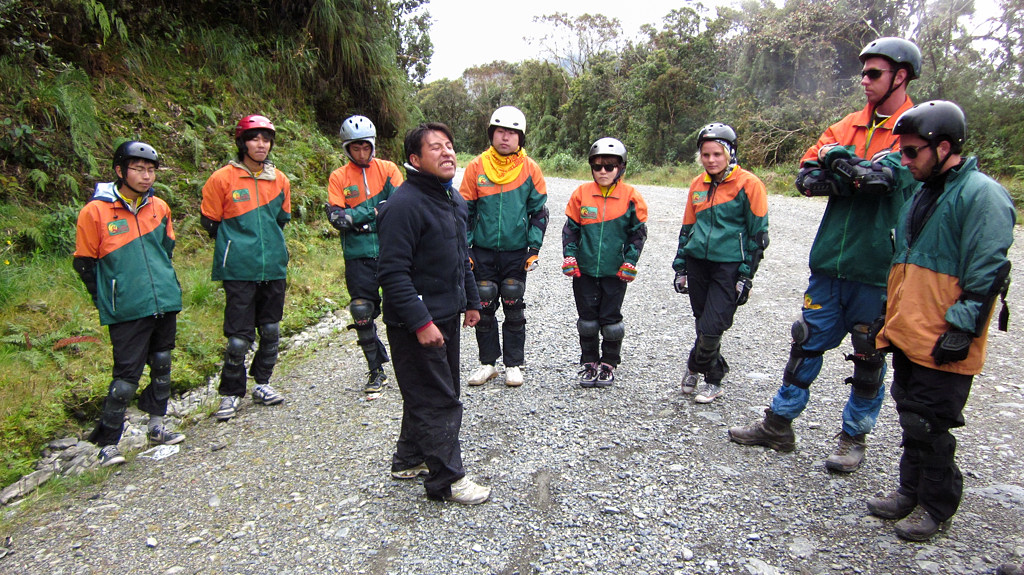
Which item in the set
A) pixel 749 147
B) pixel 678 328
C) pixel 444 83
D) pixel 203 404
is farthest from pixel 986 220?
pixel 444 83

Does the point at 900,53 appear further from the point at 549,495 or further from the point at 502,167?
the point at 549,495

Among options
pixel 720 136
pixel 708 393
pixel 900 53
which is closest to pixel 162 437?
pixel 708 393

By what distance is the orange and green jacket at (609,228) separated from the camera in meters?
5.02

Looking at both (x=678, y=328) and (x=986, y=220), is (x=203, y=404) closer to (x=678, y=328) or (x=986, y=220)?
(x=678, y=328)

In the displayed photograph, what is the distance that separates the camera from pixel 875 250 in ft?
11.8

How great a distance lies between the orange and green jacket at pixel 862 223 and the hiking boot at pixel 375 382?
3644mm

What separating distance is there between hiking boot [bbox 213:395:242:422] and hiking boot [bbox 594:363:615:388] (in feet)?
10.1

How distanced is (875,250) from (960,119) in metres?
0.91

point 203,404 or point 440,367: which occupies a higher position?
point 440,367

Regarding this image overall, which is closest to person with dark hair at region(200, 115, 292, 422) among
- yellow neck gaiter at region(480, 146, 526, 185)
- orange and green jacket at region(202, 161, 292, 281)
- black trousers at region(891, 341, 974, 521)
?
orange and green jacket at region(202, 161, 292, 281)

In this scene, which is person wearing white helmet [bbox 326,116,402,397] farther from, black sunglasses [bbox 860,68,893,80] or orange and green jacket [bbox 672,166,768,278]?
black sunglasses [bbox 860,68,893,80]

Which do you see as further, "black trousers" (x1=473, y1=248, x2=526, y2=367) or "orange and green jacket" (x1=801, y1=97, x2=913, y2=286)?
"black trousers" (x1=473, y1=248, x2=526, y2=367)

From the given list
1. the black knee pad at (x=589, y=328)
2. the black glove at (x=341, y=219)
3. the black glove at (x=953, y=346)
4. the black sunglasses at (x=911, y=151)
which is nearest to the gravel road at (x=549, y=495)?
the black knee pad at (x=589, y=328)

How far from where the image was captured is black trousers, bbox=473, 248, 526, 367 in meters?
5.15
